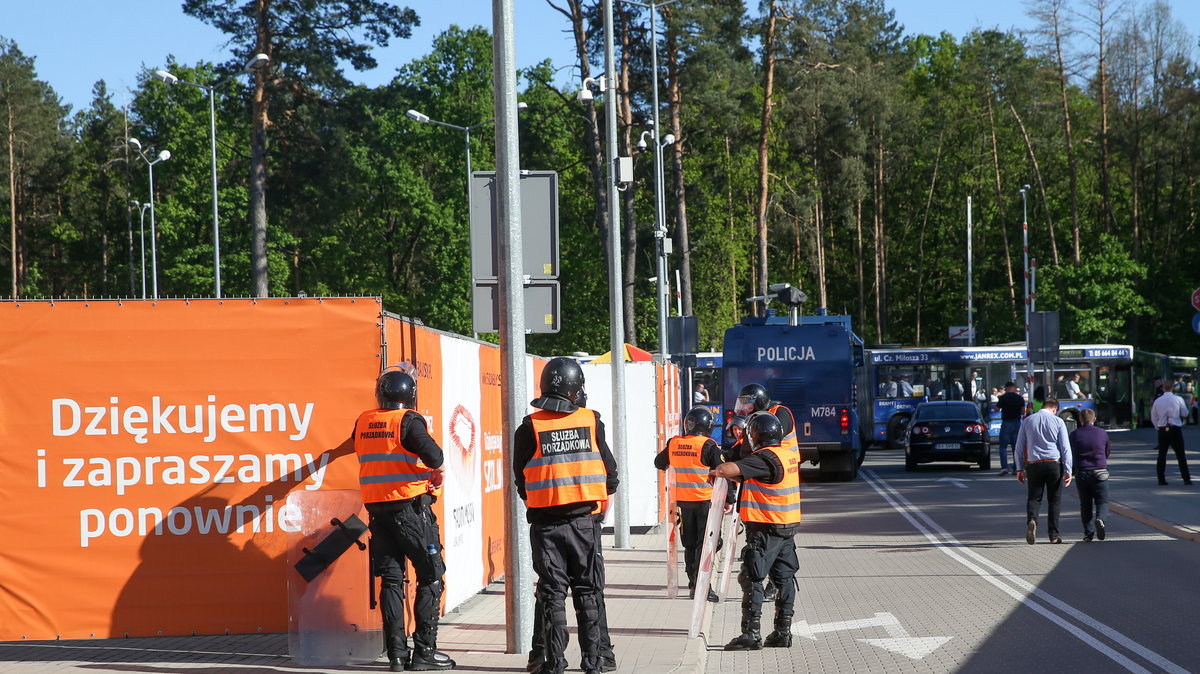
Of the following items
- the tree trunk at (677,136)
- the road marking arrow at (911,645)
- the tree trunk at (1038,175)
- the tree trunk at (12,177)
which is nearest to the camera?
the road marking arrow at (911,645)

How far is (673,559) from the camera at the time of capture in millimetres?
11977

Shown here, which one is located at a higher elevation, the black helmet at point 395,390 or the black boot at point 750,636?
the black helmet at point 395,390

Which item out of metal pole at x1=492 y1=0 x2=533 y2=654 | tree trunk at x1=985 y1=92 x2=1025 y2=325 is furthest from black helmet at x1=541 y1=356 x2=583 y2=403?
tree trunk at x1=985 y1=92 x2=1025 y2=325

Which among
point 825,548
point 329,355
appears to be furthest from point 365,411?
point 825,548

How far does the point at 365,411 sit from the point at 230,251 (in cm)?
5065

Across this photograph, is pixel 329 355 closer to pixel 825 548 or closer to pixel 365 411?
pixel 365 411

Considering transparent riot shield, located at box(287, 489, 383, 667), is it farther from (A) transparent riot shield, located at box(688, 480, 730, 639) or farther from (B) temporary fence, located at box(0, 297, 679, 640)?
(A) transparent riot shield, located at box(688, 480, 730, 639)

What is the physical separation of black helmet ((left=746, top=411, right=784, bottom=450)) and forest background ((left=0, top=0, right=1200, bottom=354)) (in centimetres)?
2805

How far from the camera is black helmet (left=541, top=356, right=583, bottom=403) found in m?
8.18

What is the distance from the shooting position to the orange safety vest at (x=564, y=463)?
26.2 feet

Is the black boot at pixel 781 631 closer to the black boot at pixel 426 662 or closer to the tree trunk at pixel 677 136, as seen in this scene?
the black boot at pixel 426 662

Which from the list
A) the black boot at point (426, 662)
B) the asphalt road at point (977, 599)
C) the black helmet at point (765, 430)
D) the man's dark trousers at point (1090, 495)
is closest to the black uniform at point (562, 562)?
the black boot at point (426, 662)

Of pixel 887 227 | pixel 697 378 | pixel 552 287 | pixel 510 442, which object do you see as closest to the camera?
pixel 510 442

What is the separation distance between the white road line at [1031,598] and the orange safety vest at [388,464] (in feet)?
15.3
